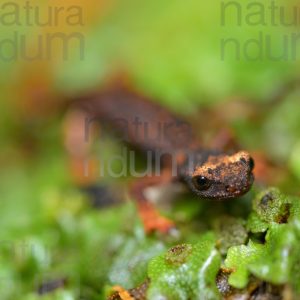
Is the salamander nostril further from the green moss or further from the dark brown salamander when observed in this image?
the green moss

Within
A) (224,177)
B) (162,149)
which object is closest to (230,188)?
(224,177)

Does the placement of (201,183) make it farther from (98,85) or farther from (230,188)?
(98,85)

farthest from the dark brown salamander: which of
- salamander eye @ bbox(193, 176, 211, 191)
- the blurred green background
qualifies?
the blurred green background

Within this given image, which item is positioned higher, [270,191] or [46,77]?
[46,77]

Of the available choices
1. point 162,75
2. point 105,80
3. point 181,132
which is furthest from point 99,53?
point 181,132

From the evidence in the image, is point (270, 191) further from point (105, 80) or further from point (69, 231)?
point (105, 80)

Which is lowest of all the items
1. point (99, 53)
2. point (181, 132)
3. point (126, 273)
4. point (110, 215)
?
point (126, 273)

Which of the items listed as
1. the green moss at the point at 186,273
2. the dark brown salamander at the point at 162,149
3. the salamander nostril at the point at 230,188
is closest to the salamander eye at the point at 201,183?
the dark brown salamander at the point at 162,149
